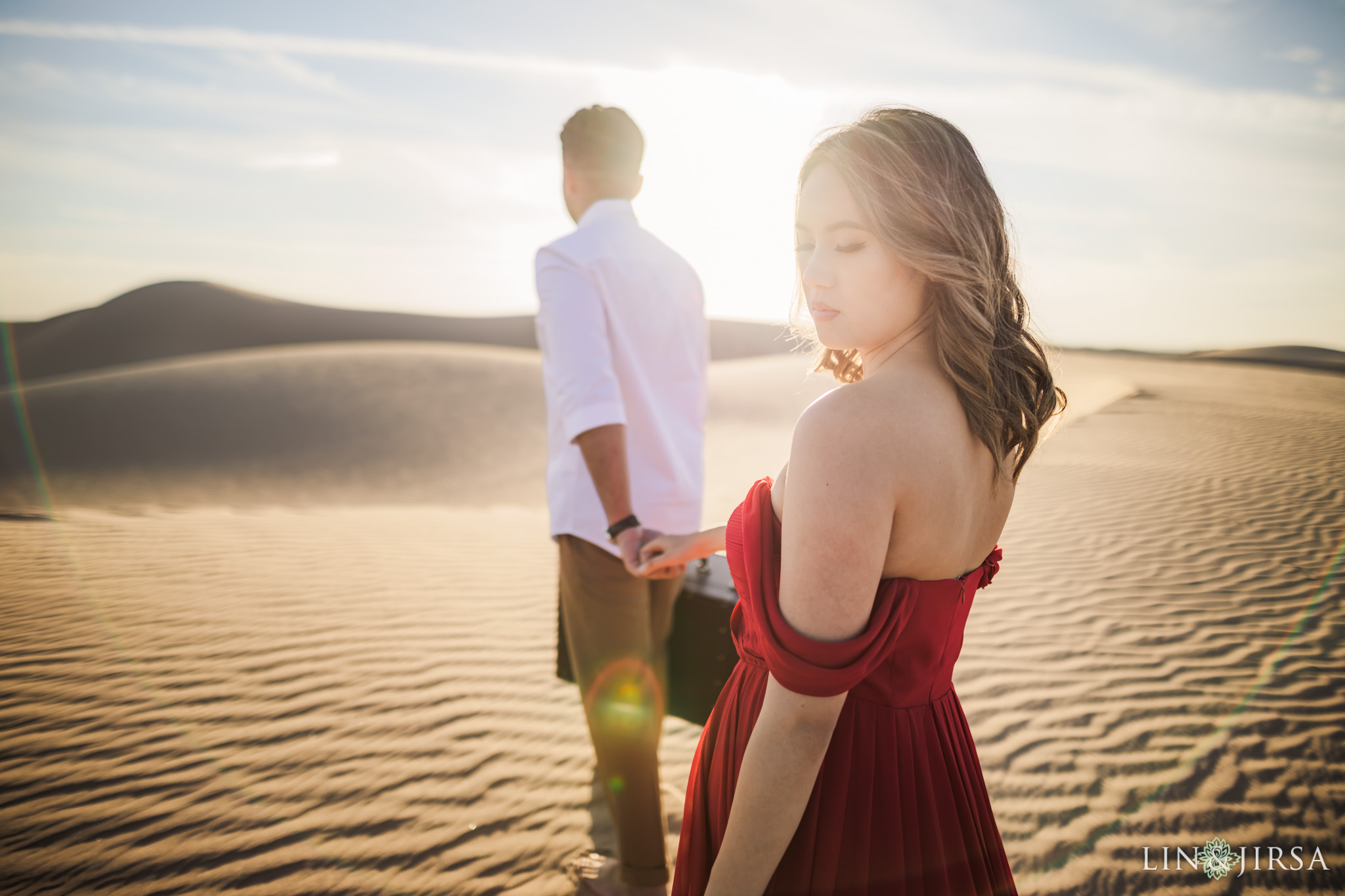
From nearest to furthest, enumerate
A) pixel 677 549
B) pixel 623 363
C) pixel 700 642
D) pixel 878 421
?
pixel 878 421, pixel 677 549, pixel 623 363, pixel 700 642

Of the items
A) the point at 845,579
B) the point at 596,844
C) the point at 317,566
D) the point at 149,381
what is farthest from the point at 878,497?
the point at 149,381

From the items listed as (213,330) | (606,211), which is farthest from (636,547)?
(213,330)

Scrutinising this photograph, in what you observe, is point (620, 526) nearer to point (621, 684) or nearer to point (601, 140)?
point (621, 684)

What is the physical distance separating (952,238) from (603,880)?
259 centimetres

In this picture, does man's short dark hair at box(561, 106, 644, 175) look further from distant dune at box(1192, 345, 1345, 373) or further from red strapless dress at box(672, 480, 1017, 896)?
distant dune at box(1192, 345, 1345, 373)

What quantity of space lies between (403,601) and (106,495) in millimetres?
10552

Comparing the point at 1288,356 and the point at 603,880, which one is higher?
the point at 1288,356

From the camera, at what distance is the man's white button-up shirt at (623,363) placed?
2.07 meters

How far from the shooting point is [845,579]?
979mm

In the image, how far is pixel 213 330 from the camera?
55.0 meters

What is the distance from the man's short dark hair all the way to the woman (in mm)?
1244

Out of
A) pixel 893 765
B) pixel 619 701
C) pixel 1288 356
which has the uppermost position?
pixel 893 765

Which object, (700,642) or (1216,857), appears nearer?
(700,642)

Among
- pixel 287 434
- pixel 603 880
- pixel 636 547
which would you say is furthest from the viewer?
pixel 287 434
